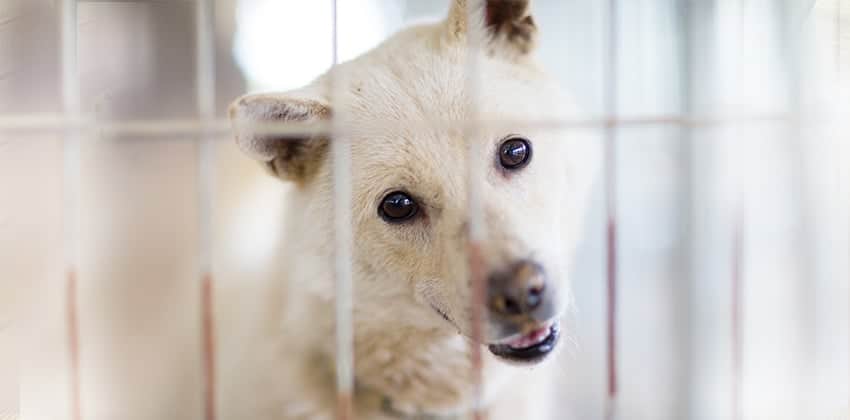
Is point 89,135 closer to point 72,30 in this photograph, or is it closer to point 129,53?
point 72,30

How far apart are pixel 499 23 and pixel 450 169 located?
51 cm

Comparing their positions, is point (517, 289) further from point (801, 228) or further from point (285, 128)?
point (801, 228)

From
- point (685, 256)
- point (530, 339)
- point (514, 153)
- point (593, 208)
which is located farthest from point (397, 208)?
point (685, 256)

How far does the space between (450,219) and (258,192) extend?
1.18m

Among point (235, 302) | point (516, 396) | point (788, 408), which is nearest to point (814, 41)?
point (788, 408)

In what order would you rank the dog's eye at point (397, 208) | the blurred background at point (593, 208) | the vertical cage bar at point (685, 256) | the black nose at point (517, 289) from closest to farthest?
the black nose at point (517, 289)
the dog's eye at point (397, 208)
the blurred background at point (593, 208)
the vertical cage bar at point (685, 256)

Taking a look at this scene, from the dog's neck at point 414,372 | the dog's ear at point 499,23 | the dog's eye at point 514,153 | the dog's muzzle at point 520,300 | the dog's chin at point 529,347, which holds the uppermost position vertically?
the dog's ear at point 499,23

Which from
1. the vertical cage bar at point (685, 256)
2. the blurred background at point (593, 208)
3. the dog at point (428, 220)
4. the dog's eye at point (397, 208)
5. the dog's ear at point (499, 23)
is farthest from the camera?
the vertical cage bar at point (685, 256)

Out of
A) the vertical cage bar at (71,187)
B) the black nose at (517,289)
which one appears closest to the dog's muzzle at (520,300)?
the black nose at (517,289)

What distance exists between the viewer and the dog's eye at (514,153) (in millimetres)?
1713

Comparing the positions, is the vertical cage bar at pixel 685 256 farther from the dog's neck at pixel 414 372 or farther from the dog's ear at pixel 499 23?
the dog's neck at pixel 414 372

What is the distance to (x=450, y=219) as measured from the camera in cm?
161

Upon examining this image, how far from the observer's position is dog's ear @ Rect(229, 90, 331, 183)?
1.55 meters

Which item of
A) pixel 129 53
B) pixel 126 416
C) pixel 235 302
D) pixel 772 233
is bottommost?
pixel 126 416
